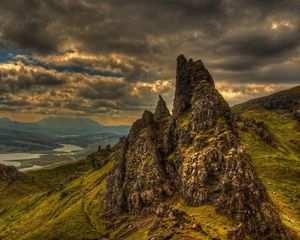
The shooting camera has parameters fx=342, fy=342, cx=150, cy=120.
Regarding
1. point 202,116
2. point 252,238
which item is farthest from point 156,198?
point 252,238

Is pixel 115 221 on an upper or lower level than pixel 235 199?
lower

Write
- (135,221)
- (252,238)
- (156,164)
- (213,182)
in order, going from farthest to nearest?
1. (156,164)
2. (135,221)
3. (213,182)
4. (252,238)

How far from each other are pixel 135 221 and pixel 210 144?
5751cm

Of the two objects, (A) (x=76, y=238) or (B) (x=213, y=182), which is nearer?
(B) (x=213, y=182)

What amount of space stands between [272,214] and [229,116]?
216 feet

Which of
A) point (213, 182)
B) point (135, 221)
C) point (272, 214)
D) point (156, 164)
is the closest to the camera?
point (272, 214)

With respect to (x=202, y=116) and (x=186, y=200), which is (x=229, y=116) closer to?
(x=202, y=116)

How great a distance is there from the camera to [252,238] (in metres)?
130

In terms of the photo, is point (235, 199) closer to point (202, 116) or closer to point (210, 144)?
point (210, 144)

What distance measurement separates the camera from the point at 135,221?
18188 centimetres

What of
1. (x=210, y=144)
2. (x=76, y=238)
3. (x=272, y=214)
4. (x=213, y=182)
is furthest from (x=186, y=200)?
(x=76, y=238)

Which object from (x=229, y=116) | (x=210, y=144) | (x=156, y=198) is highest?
(x=229, y=116)

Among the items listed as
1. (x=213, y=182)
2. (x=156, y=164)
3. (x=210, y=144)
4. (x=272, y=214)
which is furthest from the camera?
(x=156, y=164)

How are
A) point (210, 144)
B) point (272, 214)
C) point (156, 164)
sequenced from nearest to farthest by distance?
1. point (272, 214)
2. point (210, 144)
3. point (156, 164)
